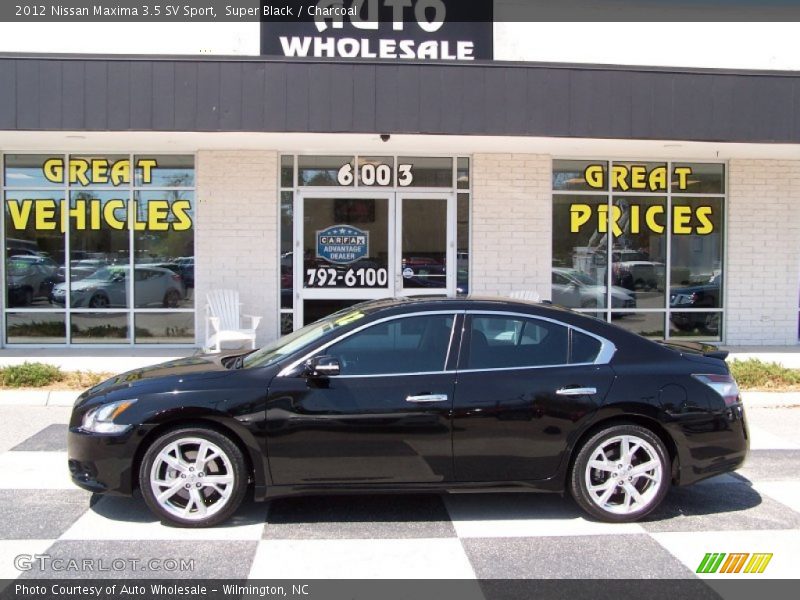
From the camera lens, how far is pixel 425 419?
203 inches

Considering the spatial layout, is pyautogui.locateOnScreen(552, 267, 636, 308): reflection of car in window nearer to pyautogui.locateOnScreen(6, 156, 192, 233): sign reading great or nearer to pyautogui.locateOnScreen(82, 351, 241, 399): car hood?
pyautogui.locateOnScreen(6, 156, 192, 233): sign reading great

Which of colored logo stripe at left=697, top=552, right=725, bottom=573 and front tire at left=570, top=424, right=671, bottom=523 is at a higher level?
front tire at left=570, top=424, right=671, bottom=523

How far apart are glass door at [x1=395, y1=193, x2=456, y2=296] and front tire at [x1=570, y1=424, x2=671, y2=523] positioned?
720 centimetres

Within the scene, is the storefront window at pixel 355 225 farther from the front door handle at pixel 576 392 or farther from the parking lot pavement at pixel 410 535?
the front door handle at pixel 576 392

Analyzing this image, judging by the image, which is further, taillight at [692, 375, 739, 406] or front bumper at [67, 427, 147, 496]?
taillight at [692, 375, 739, 406]

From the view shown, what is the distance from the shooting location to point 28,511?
556 cm

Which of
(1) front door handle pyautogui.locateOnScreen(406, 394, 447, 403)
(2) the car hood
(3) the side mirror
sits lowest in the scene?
(1) front door handle pyautogui.locateOnScreen(406, 394, 447, 403)

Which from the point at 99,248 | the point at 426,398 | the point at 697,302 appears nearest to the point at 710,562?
the point at 426,398

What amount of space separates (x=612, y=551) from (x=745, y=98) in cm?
776

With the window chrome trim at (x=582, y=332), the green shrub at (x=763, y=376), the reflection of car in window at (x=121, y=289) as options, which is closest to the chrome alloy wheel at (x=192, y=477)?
the window chrome trim at (x=582, y=332)

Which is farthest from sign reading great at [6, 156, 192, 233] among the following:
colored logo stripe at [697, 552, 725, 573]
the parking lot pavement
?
colored logo stripe at [697, 552, 725, 573]

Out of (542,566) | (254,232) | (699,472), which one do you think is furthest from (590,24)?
(542,566)

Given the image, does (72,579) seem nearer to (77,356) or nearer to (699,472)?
(699,472)

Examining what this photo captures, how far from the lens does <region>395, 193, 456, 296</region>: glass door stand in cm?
1234
